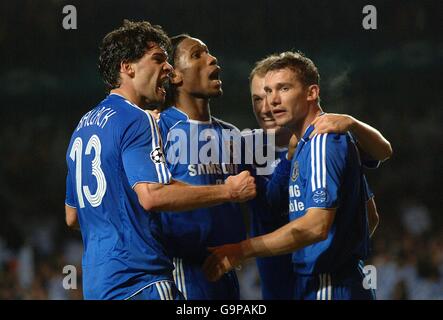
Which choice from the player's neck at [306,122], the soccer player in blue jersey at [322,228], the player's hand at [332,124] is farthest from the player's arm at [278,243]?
the player's neck at [306,122]

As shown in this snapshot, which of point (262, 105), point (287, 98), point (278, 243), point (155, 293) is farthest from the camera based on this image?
point (262, 105)

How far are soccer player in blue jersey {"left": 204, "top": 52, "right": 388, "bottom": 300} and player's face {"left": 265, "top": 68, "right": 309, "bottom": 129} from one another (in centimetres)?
17

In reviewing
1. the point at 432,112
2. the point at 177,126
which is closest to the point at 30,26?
the point at 177,126

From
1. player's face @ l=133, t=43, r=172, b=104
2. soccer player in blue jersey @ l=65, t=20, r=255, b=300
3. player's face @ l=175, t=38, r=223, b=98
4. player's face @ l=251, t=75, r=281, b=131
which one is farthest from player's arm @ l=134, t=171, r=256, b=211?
player's face @ l=251, t=75, r=281, b=131

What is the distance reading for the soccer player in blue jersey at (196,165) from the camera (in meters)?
3.70

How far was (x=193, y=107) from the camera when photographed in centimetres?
394

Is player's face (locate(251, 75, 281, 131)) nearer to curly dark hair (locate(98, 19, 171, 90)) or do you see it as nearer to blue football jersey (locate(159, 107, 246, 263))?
blue football jersey (locate(159, 107, 246, 263))

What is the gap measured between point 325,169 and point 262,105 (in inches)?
42.5

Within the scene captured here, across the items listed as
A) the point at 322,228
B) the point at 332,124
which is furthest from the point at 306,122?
the point at 322,228

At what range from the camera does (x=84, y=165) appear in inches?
119

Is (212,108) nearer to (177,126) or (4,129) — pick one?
(177,126)

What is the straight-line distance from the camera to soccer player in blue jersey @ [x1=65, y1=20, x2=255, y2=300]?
289cm

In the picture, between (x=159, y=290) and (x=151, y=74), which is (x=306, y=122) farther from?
(x=159, y=290)

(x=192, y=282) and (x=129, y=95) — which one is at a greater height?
(x=129, y=95)
